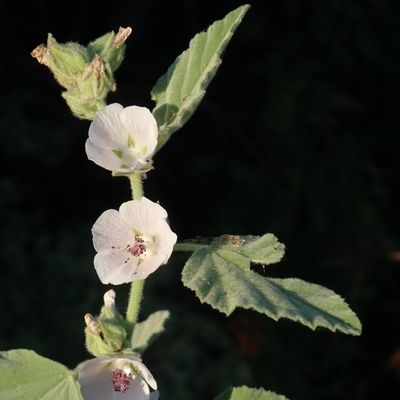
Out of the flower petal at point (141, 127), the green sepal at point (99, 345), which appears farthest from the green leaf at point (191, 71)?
the green sepal at point (99, 345)

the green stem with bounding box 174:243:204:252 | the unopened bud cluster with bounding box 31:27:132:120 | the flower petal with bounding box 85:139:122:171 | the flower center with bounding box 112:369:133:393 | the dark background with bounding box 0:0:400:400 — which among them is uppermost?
the unopened bud cluster with bounding box 31:27:132:120

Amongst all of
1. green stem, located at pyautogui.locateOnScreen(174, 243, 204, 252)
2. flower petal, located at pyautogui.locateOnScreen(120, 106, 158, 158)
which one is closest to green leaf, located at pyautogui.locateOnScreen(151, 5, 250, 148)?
flower petal, located at pyautogui.locateOnScreen(120, 106, 158, 158)

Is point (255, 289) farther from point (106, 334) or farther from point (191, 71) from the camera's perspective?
point (191, 71)

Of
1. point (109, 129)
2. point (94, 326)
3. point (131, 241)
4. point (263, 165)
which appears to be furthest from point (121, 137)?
point (263, 165)

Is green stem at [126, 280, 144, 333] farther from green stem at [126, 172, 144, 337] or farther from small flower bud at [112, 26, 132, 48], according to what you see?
small flower bud at [112, 26, 132, 48]

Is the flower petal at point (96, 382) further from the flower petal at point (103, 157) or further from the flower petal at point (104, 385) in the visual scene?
the flower petal at point (103, 157)
